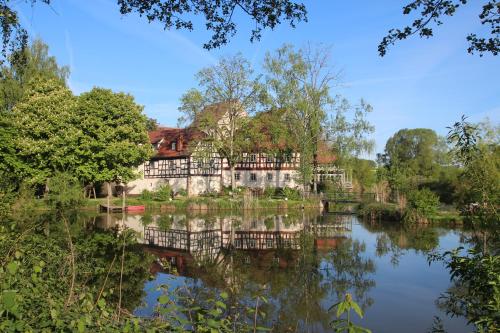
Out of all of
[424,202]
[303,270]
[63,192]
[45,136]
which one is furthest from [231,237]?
[45,136]

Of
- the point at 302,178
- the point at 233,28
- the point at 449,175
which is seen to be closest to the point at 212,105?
the point at 302,178

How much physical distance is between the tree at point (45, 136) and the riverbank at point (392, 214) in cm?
2189

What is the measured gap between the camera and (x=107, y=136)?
111 ft

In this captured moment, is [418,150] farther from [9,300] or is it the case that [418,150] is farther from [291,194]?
[9,300]

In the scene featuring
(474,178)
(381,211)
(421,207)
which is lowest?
(381,211)

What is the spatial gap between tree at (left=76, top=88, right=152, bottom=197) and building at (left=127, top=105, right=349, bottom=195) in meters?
7.41

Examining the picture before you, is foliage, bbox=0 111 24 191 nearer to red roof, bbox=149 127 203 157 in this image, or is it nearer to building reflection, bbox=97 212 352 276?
building reflection, bbox=97 212 352 276

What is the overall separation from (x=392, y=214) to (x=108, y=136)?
21.9 meters

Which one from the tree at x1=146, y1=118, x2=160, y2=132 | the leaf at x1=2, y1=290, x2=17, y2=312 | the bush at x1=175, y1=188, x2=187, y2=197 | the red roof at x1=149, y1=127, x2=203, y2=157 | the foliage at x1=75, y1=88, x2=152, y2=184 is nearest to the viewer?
the leaf at x1=2, y1=290, x2=17, y2=312

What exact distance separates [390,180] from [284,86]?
43.6 feet

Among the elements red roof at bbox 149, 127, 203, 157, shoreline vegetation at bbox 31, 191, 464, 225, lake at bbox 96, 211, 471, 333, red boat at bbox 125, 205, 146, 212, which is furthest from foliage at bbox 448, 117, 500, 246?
red roof at bbox 149, 127, 203, 157

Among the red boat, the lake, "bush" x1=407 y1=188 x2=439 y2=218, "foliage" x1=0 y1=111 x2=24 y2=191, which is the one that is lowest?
the lake

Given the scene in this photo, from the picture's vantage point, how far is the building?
42906 millimetres

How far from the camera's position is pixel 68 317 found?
3.82m
